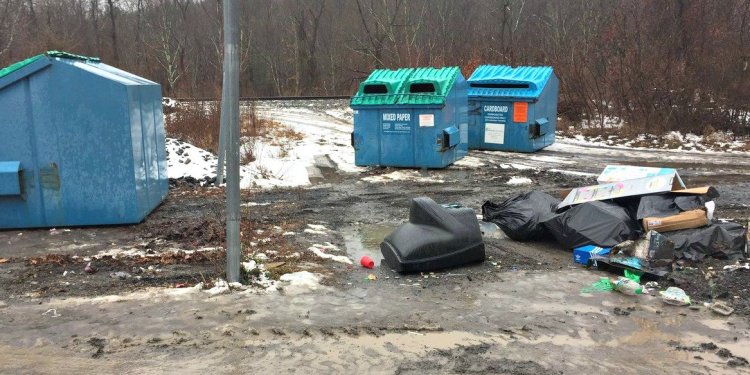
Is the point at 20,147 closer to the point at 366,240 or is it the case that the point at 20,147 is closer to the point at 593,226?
the point at 366,240

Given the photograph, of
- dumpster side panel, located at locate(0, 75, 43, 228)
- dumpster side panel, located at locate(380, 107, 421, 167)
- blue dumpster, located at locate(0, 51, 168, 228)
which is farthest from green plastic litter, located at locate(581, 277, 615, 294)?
dumpster side panel, located at locate(380, 107, 421, 167)

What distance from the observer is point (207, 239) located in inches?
226

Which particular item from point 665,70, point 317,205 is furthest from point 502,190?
point 665,70

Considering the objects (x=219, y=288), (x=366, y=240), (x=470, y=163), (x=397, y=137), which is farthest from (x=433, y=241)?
(x=470, y=163)

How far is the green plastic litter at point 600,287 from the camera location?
443 cm

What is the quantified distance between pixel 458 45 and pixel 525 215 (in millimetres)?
24247

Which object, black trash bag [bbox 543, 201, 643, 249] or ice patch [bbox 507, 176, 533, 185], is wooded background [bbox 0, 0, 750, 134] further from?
black trash bag [bbox 543, 201, 643, 249]

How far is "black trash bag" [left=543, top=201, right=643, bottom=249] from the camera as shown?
540 cm

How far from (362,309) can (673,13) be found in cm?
1753

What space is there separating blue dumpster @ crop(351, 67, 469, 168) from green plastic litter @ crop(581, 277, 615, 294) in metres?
6.14

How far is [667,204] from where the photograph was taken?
5641 mm

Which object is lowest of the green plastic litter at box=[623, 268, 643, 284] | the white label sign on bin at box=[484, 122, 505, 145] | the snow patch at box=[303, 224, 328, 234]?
the green plastic litter at box=[623, 268, 643, 284]

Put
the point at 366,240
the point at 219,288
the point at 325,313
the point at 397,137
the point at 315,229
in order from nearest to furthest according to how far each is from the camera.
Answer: the point at 325,313 < the point at 219,288 < the point at 366,240 < the point at 315,229 < the point at 397,137

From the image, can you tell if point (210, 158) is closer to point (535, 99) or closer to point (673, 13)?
point (535, 99)
